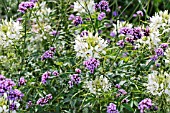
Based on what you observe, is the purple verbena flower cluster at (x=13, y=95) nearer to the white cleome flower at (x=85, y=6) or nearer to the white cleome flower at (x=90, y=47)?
the white cleome flower at (x=90, y=47)

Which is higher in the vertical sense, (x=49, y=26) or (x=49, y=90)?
(x=49, y=26)

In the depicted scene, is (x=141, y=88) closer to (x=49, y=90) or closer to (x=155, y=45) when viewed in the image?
(x=155, y=45)

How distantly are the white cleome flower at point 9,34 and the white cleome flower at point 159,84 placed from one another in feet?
2.88

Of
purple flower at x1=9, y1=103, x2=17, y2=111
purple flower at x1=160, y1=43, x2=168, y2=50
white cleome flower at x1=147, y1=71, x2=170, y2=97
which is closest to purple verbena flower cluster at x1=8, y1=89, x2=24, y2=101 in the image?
purple flower at x1=9, y1=103, x2=17, y2=111

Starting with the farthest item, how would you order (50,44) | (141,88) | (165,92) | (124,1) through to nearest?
(124,1)
(50,44)
(141,88)
(165,92)

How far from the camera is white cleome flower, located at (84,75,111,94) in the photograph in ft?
8.27

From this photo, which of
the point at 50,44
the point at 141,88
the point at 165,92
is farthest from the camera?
the point at 50,44

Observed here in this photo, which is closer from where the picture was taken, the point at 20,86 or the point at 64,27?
the point at 20,86

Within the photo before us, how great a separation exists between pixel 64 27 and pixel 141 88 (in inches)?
29.2

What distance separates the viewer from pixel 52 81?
269 cm

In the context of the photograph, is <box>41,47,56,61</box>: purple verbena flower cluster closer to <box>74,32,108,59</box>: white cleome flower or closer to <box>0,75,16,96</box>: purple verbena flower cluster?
<box>74,32,108,59</box>: white cleome flower

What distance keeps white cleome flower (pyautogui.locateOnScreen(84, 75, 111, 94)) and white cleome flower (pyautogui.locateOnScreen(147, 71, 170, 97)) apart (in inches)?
8.8

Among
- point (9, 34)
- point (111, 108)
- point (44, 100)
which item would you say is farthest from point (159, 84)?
point (9, 34)

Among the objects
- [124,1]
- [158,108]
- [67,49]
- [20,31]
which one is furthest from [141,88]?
[124,1]
